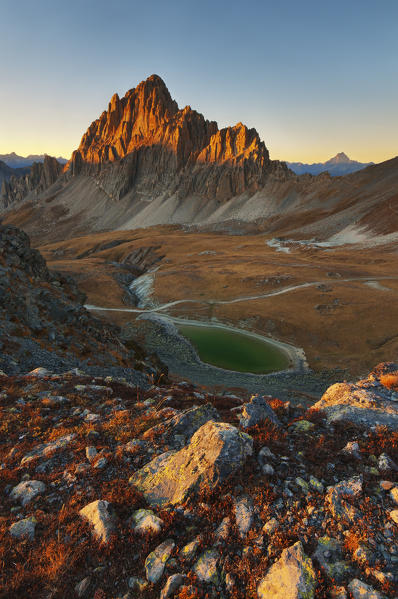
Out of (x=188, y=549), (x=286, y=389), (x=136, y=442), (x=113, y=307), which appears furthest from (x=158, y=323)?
(x=188, y=549)

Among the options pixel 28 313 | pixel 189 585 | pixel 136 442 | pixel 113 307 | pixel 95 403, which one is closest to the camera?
pixel 189 585

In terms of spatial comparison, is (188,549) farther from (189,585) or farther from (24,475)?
(24,475)

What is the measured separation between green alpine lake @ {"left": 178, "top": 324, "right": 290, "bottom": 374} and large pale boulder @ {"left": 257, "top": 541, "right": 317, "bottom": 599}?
36006 mm

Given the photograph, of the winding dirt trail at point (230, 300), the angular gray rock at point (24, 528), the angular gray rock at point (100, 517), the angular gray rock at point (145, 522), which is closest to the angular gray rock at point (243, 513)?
the angular gray rock at point (145, 522)

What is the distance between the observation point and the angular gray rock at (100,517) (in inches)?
238

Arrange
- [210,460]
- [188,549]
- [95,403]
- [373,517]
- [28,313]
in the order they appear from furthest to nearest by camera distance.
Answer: [28,313] → [95,403] → [210,460] → [373,517] → [188,549]

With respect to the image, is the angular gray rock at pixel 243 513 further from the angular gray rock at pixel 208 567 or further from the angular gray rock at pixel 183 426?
the angular gray rock at pixel 183 426

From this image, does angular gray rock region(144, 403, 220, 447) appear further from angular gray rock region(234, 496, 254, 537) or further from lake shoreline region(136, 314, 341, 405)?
lake shoreline region(136, 314, 341, 405)

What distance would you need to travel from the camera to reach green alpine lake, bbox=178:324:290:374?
42.3m

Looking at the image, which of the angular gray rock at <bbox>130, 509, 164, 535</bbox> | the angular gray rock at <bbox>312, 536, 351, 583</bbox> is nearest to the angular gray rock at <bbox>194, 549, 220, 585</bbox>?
the angular gray rock at <bbox>130, 509, 164, 535</bbox>

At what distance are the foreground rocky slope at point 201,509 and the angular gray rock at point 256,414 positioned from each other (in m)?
0.04

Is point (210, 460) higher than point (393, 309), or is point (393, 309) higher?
point (210, 460)

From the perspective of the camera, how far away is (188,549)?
5.75m

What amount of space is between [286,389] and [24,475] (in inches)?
1234
